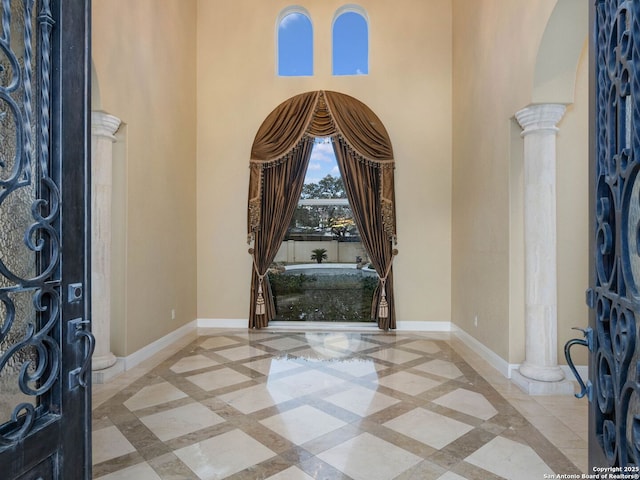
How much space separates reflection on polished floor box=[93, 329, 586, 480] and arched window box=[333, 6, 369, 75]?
4.20 metres

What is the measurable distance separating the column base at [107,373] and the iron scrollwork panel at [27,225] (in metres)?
2.76

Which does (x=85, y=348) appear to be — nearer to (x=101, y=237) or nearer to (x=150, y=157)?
(x=101, y=237)

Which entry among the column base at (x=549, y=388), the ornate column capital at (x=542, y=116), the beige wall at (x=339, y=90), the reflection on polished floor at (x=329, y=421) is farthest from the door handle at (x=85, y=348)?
the beige wall at (x=339, y=90)

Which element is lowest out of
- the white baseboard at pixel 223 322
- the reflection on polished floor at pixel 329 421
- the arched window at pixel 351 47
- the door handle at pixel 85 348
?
the reflection on polished floor at pixel 329 421

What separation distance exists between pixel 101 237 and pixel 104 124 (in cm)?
108

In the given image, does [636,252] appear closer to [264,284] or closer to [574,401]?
[574,401]

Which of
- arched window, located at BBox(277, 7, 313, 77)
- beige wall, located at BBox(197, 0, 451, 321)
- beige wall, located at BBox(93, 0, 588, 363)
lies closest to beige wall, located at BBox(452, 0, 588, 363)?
beige wall, located at BBox(93, 0, 588, 363)

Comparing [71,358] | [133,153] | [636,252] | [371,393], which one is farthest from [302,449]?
[133,153]

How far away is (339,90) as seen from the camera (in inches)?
229

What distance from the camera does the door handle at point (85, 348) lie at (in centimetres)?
119

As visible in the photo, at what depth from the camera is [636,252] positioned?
3.45 ft

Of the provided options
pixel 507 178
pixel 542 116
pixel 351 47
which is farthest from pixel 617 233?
pixel 351 47

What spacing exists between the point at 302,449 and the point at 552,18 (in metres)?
3.65

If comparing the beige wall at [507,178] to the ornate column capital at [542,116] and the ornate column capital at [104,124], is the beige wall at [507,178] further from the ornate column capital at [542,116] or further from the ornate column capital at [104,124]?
the ornate column capital at [104,124]
